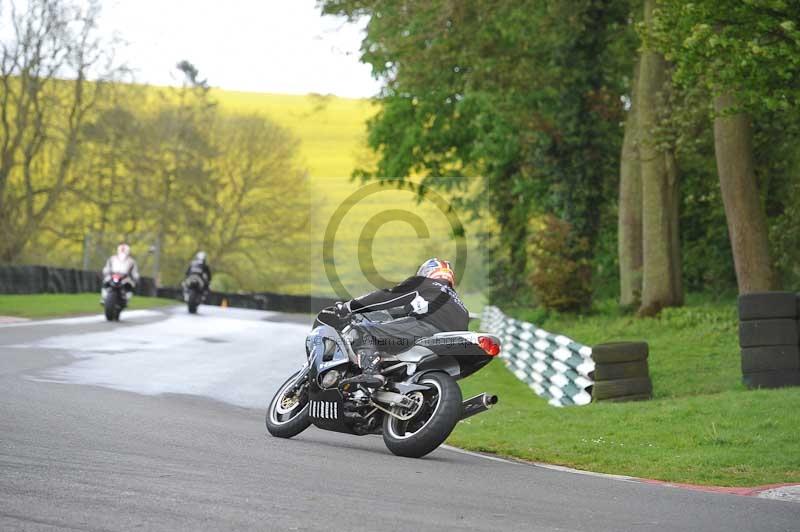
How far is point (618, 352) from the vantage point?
56.8 ft

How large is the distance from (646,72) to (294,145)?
57.4m

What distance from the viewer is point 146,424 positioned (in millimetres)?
11844

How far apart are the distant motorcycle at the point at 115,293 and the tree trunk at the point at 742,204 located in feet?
49.5

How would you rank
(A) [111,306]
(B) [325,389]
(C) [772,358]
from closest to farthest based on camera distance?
(B) [325,389] < (C) [772,358] < (A) [111,306]

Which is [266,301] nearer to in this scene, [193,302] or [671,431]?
[193,302]

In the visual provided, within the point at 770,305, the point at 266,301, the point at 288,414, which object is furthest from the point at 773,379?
the point at 266,301

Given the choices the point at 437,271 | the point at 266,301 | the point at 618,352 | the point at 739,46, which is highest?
the point at 739,46

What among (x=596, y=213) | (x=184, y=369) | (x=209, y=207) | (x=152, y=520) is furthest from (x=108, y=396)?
(x=209, y=207)

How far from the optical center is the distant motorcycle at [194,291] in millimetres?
40875

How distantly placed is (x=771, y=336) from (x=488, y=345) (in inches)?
284

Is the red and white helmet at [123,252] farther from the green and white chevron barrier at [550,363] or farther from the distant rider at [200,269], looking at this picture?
the green and white chevron barrier at [550,363]

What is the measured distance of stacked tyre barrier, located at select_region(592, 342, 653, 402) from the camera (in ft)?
56.7

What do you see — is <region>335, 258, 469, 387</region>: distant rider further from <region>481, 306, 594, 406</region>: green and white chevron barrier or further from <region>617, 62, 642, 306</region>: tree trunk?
<region>617, 62, 642, 306</region>: tree trunk

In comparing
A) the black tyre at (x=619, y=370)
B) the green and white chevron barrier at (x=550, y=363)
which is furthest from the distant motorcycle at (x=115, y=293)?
the black tyre at (x=619, y=370)
